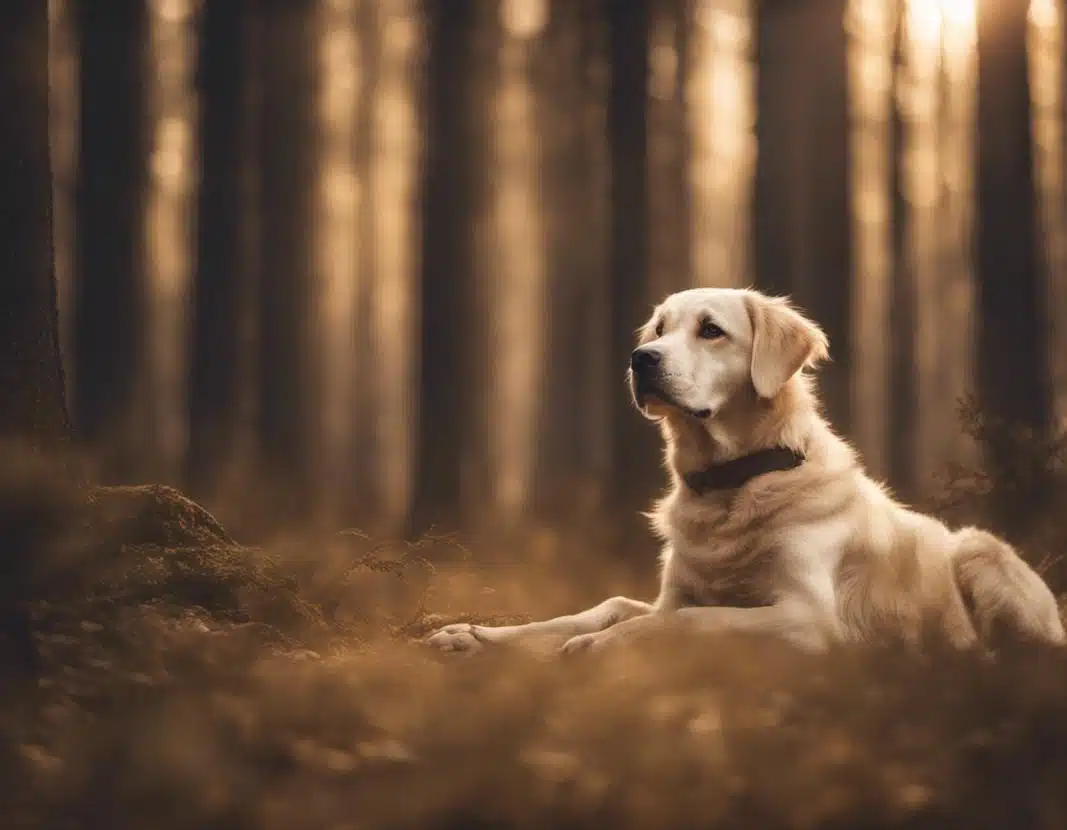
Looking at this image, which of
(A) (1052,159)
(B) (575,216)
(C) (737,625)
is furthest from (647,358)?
(A) (1052,159)

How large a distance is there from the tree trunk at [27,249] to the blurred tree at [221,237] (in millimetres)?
5409

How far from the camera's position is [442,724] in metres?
2.14

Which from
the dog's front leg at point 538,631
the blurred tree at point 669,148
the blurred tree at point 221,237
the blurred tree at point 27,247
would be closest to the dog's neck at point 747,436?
the dog's front leg at point 538,631

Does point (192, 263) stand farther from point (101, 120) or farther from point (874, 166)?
point (874, 166)

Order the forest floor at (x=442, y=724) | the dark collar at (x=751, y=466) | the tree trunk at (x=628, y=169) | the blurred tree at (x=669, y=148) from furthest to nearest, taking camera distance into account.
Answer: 1. the blurred tree at (x=669, y=148)
2. the tree trunk at (x=628, y=169)
3. the dark collar at (x=751, y=466)
4. the forest floor at (x=442, y=724)

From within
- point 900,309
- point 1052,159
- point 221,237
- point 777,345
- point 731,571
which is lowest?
point 731,571

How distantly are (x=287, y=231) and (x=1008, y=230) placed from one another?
21.7 ft

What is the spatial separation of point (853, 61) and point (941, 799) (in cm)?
1037

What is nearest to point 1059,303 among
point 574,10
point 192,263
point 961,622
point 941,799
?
point 574,10

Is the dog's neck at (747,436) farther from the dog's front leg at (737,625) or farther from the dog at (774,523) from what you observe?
the dog's front leg at (737,625)

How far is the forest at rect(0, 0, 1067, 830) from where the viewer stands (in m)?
2.05

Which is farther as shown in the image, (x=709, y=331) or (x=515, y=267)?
(x=515, y=267)

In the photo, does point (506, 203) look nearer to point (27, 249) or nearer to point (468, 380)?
point (468, 380)

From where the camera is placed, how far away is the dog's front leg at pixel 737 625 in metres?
3.41
